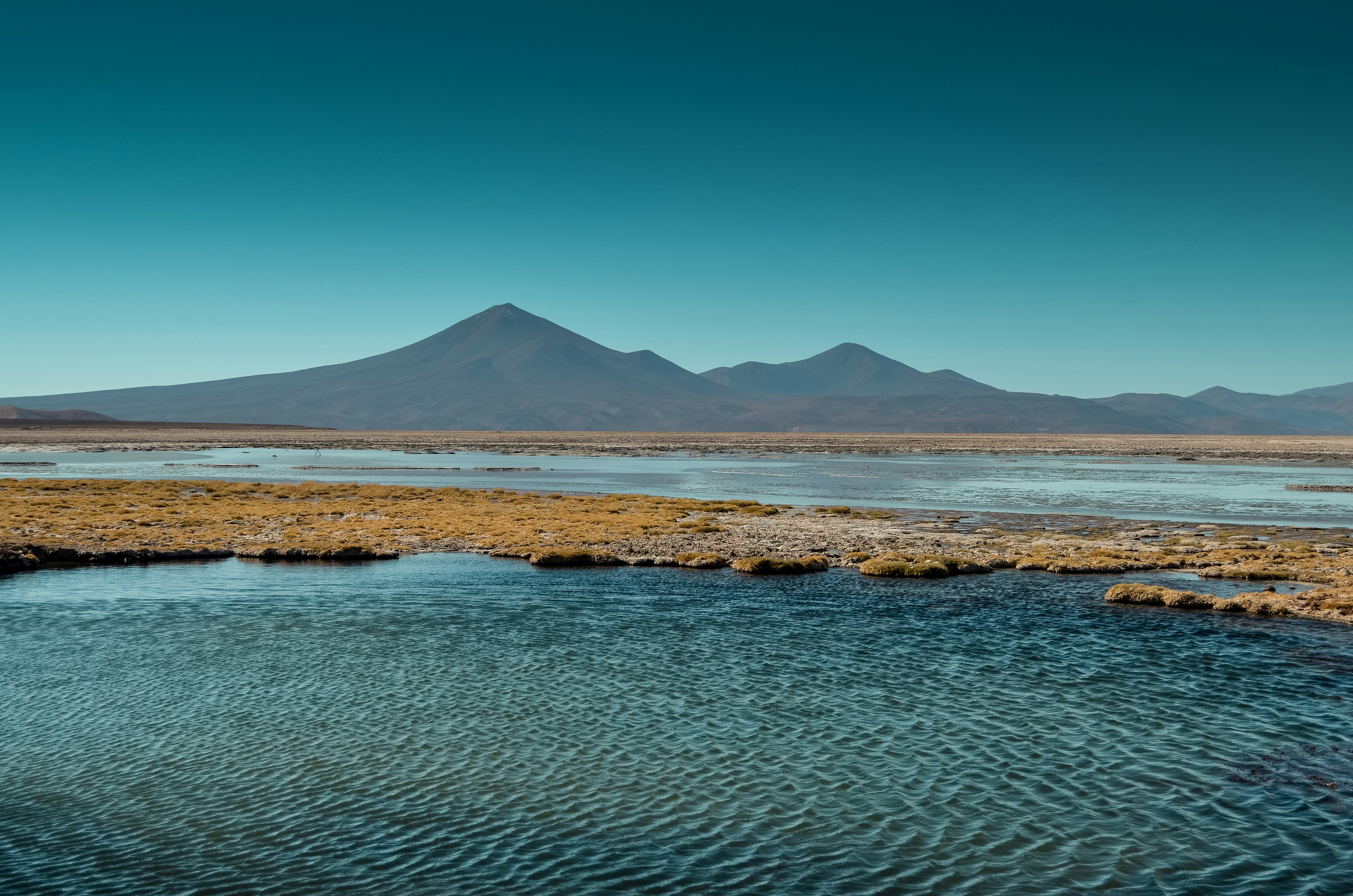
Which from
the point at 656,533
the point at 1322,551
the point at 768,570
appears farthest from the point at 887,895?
the point at 1322,551

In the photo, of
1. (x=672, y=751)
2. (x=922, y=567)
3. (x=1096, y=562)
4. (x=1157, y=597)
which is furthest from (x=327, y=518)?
(x=1157, y=597)

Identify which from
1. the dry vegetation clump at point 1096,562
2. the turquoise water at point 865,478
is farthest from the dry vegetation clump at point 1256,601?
the turquoise water at point 865,478

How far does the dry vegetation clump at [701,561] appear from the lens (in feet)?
115

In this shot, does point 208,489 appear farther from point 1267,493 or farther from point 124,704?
point 1267,493

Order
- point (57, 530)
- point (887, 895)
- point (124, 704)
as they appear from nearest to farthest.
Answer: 1. point (887, 895)
2. point (124, 704)
3. point (57, 530)

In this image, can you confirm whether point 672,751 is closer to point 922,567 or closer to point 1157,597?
point 1157,597

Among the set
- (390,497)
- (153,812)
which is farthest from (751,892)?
(390,497)

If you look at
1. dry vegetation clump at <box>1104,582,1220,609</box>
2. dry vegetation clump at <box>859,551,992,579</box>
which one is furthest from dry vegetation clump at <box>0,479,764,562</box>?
dry vegetation clump at <box>1104,582,1220,609</box>

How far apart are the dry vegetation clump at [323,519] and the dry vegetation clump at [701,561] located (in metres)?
5.17

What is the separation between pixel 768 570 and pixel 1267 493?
5532cm

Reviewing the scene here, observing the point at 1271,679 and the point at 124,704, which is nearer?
the point at 124,704

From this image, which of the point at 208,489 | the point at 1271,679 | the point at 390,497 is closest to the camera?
the point at 1271,679

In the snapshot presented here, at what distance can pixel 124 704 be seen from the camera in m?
17.7

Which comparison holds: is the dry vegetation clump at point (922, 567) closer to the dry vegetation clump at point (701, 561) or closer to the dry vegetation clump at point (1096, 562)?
the dry vegetation clump at point (1096, 562)
